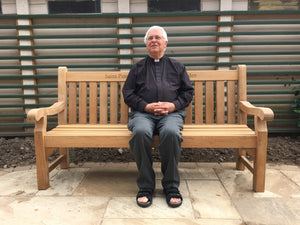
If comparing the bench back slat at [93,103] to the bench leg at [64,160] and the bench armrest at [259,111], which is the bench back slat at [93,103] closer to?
the bench leg at [64,160]

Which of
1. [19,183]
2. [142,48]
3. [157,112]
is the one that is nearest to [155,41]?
[157,112]

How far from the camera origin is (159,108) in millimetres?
2529

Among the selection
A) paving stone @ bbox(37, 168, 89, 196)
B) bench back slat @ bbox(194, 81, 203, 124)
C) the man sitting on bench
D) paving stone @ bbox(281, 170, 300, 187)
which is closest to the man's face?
the man sitting on bench

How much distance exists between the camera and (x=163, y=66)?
8.97 ft

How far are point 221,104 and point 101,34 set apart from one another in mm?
2258

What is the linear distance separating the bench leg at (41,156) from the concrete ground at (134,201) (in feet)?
0.31

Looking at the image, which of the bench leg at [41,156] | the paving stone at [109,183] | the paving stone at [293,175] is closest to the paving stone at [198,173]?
the paving stone at [109,183]

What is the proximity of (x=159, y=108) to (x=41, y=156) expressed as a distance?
4.37ft

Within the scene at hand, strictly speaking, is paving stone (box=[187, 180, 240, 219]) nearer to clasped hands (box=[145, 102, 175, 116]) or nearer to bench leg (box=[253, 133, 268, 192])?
bench leg (box=[253, 133, 268, 192])

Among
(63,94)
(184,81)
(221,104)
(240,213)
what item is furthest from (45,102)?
(240,213)

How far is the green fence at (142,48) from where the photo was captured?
3.92 metres

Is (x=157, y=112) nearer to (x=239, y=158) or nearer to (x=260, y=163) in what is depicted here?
(x=260, y=163)

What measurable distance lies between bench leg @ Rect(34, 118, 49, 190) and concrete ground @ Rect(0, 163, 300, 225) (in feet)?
0.31

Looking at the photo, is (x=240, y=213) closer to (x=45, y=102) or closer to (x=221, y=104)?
(x=221, y=104)
